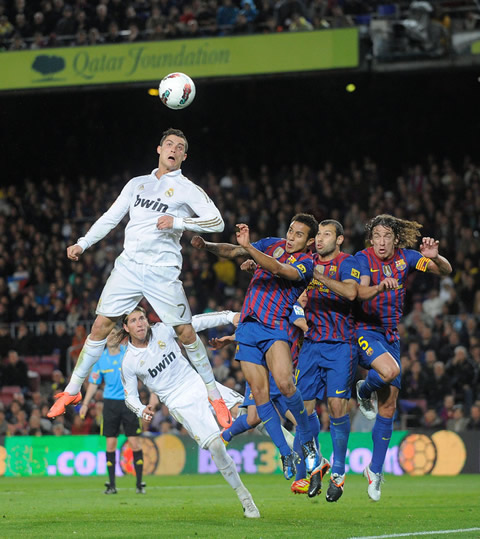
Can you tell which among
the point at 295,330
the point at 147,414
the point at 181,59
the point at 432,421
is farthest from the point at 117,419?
the point at 181,59

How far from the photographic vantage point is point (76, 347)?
2047 cm

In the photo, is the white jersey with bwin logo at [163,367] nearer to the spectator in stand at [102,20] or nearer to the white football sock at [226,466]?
the white football sock at [226,466]

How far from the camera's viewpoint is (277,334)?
9367mm

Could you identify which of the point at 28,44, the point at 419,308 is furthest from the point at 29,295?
the point at 419,308

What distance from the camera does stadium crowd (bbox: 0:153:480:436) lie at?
18.4m

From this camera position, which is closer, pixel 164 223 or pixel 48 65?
pixel 164 223

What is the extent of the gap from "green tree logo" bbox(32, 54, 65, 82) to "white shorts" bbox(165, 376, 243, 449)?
1495 centimetres

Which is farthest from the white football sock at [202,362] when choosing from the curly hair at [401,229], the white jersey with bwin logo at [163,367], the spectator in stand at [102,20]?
the spectator in stand at [102,20]

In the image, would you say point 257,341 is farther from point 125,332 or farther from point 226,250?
point 125,332

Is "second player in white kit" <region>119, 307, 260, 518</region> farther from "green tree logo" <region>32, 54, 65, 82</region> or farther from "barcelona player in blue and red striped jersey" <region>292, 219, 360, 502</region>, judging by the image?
"green tree logo" <region>32, 54, 65, 82</region>

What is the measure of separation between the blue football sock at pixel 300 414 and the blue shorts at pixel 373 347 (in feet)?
2.89

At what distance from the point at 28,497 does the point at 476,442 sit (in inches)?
319

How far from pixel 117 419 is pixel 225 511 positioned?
158 inches

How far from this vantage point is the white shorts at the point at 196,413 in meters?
9.81
